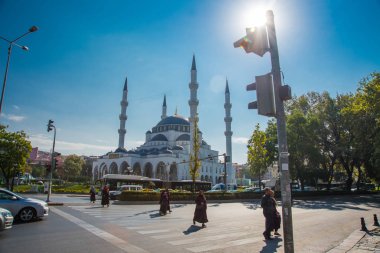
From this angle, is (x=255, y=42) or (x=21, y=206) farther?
(x=21, y=206)

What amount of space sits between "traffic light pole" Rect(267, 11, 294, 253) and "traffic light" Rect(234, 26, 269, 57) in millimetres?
157

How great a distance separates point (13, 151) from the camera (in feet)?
103

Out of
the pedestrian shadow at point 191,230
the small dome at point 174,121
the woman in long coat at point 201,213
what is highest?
the small dome at point 174,121

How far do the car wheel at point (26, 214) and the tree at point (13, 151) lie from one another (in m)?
23.7

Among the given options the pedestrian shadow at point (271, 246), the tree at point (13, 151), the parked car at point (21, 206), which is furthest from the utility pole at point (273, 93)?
the tree at point (13, 151)

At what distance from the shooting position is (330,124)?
40.0 m

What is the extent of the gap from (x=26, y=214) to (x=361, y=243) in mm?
12222

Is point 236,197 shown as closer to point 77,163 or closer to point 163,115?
point 77,163

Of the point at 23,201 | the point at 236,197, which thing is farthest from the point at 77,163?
the point at 23,201

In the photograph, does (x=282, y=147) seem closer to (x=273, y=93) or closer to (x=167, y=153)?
(x=273, y=93)

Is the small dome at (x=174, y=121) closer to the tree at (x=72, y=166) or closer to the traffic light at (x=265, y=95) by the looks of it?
the tree at (x=72, y=166)

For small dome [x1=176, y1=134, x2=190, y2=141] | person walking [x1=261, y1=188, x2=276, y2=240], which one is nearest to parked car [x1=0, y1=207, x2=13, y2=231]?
person walking [x1=261, y1=188, x2=276, y2=240]

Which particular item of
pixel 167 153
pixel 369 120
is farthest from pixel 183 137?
pixel 369 120

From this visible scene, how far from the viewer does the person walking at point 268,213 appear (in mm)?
9031
